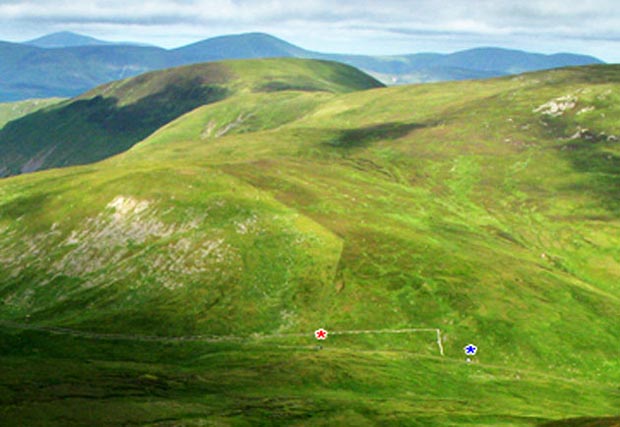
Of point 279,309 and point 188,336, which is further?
point 279,309

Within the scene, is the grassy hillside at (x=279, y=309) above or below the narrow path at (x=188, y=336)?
above

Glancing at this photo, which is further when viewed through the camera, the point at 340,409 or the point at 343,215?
the point at 343,215

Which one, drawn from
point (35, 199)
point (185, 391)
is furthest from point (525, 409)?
point (35, 199)

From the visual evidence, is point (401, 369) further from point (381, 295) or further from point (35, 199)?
point (35, 199)

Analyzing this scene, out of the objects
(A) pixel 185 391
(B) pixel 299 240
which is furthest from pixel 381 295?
(A) pixel 185 391

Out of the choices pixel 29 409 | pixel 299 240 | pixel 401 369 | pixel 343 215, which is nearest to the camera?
pixel 29 409

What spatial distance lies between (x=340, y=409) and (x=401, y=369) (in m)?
25.7

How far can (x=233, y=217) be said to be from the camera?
160 m

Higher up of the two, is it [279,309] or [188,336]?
[279,309]

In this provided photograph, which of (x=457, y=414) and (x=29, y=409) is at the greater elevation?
(x=29, y=409)

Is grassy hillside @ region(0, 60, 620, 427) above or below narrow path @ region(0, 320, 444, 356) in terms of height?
above

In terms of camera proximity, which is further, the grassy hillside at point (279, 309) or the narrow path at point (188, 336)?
the narrow path at point (188, 336)

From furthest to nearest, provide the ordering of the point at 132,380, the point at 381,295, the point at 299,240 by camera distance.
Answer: the point at 299,240
the point at 381,295
the point at 132,380

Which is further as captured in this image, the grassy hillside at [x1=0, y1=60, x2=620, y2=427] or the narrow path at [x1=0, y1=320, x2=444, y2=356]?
the narrow path at [x1=0, y1=320, x2=444, y2=356]
